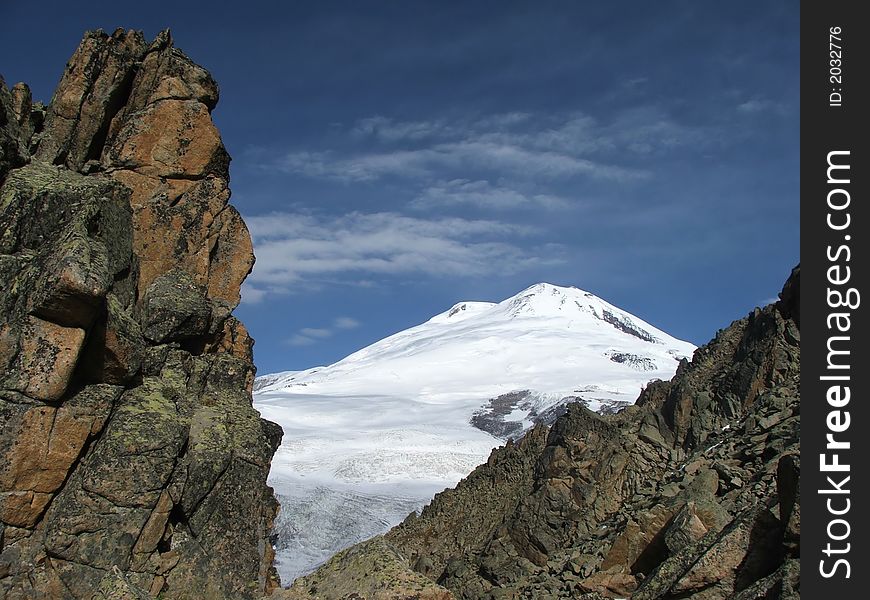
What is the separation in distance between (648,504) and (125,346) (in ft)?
54.2

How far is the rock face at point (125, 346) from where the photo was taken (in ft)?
52.1

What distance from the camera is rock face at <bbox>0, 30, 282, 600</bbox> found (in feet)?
52.1

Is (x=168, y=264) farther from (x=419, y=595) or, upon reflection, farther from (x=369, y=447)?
→ (x=369, y=447)

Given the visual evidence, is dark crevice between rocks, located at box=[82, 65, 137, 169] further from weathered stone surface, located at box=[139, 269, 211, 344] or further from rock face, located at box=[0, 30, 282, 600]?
weathered stone surface, located at box=[139, 269, 211, 344]

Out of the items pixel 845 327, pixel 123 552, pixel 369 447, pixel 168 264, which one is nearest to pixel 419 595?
pixel 845 327

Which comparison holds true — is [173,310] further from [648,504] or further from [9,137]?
[648,504]

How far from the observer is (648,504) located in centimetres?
2200

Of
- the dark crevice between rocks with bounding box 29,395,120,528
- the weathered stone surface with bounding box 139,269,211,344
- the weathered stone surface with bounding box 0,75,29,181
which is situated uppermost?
the weathered stone surface with bounding box 0,75,29,181

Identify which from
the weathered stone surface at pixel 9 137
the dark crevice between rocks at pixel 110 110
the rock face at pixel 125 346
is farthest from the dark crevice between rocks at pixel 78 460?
the dark crevice between rocks at pixel 110 110

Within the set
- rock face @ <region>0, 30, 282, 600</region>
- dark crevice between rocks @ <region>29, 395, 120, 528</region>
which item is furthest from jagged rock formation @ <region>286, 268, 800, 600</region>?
dark crevice between rocks @ <region>29, 395, 120, 528</region>

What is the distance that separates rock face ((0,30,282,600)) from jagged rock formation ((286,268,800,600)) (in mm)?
7437

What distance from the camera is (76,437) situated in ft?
54.5

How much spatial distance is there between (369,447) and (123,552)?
12326cm

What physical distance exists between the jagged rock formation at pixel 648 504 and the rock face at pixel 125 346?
7.44 meters
